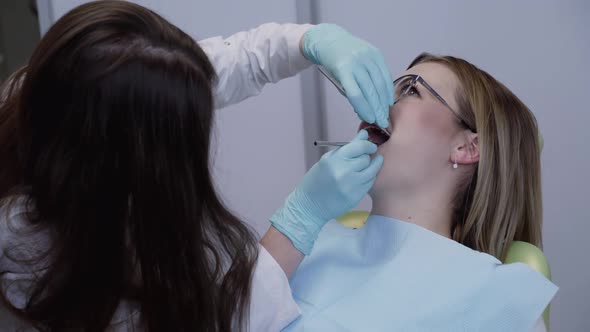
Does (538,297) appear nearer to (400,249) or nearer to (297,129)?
(400,249)

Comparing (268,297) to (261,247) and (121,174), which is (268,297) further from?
(121,174)

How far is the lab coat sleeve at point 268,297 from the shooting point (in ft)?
2.87

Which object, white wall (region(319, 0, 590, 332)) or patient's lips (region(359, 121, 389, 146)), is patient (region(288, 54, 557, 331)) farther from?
white wall (region(319, 0, 590, 332))

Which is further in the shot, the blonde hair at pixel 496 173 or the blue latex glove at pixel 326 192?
the blonde hair at pixel 496 173

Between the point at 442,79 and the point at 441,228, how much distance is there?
36cm

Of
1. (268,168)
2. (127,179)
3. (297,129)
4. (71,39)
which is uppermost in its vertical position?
(71,39)

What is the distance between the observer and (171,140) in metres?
0.74

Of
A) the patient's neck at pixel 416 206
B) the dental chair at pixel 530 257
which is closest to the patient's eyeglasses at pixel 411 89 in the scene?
the patient's neck at pixel 416 206

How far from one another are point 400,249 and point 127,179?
64 cm

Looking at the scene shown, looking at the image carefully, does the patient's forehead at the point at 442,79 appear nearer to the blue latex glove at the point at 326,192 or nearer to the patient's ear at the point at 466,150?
the patient's ear at the point at 466,150

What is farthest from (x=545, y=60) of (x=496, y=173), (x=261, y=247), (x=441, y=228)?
(x=261, y=247)

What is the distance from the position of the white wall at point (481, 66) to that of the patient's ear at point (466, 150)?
0.53 meters

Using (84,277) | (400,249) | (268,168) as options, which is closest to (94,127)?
(84,277)

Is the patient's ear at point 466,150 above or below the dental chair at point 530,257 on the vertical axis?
above
